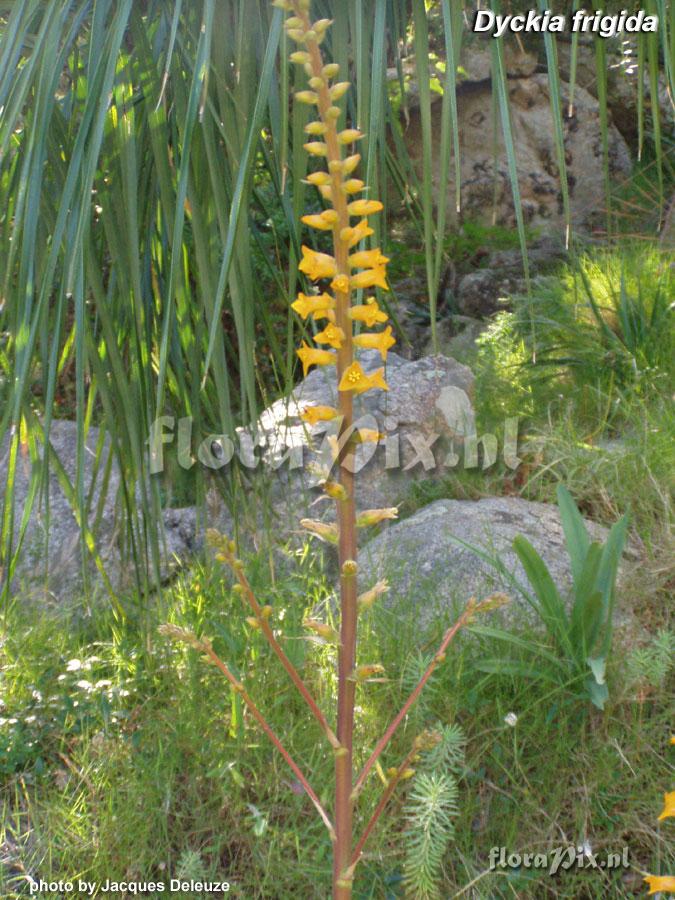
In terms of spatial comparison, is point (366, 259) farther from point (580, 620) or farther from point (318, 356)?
point (580, 620)

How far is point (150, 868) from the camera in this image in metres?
1.80

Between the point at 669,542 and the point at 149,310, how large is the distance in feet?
4.56

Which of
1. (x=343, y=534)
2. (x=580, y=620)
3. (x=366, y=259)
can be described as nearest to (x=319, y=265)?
(x=366, y=259)

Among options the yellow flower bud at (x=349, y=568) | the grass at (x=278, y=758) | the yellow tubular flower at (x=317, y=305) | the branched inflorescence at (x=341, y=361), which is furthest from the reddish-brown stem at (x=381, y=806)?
the grass at (x=278, y=758)

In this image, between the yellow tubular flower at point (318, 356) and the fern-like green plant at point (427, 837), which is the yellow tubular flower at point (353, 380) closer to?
the yellow tubular flower at point (318, 356)

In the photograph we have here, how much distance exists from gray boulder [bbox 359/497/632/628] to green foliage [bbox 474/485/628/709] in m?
0.16

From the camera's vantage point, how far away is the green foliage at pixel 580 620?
1.82 metres

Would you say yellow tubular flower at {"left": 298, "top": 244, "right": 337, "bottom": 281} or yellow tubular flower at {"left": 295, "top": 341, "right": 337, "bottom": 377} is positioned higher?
yellow tubular flower at {"left": 298, "top": 244, "right": 337, "bottom": 281}

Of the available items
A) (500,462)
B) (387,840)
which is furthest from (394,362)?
(387,840)

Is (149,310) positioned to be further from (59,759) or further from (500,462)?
(500,462)

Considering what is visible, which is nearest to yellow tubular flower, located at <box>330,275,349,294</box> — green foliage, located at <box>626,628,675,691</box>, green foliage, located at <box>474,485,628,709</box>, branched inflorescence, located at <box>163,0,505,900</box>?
branched inflorescence, located at <box>163,0,505,900</box>

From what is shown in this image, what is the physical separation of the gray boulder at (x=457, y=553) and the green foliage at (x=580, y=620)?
0.16 metres

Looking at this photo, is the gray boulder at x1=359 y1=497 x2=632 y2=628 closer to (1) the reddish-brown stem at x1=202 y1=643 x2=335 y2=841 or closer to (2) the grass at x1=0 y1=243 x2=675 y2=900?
(2) the grass at x1=0 y1=243 x2=675 y2=900

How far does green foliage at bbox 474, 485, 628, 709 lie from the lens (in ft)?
5.98
